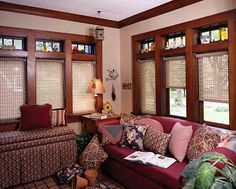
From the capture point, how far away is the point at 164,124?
11.2 ft

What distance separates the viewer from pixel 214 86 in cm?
321

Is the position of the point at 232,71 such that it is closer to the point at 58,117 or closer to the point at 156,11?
the point at 156,11

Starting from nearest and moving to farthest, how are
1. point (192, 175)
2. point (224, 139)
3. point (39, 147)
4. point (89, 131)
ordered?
point (192, 175), point (224, 139), point (39, 147), point (89, 131)

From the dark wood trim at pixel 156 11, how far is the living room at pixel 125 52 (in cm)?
1

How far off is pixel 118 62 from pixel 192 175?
12.3 ft

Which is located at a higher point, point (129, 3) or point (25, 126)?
point (129, 3)

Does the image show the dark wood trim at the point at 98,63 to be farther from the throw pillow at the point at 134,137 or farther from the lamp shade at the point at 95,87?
the throw pillow at the point at 134,137

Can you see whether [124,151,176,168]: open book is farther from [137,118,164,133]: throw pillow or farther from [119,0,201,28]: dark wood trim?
[119,0,201,28]: dark wood trim

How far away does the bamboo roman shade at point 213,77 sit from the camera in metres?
3.06

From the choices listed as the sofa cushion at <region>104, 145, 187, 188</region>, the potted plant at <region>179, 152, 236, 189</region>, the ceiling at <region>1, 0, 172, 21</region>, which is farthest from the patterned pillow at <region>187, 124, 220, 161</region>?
the ceiling at <region>1, 0, 172, 21</region>

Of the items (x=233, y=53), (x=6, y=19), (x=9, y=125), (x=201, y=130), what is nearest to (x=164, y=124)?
(x=201, y=130)

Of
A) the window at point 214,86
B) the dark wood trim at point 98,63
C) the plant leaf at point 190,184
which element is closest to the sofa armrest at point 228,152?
the window at point 214,86

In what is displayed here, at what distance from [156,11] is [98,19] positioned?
1247mm

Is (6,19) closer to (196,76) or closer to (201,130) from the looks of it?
(196,76)
